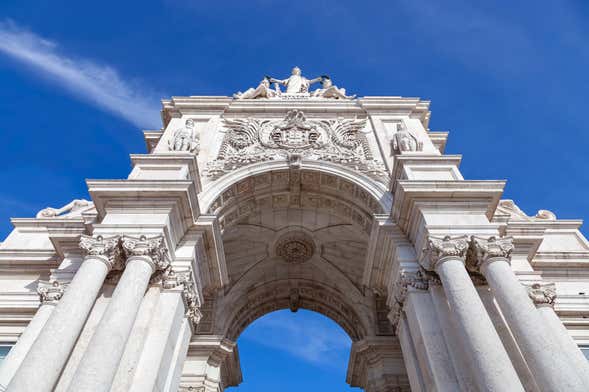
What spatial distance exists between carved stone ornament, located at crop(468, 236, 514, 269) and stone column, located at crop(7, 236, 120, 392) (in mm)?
8600

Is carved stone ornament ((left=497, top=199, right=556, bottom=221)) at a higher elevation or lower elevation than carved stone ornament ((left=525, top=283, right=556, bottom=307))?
higher

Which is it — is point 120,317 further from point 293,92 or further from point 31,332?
point 293,92

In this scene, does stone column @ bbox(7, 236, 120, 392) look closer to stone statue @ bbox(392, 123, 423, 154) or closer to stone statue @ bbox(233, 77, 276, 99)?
stone statue @ bbox(392, 123, 423, 154)

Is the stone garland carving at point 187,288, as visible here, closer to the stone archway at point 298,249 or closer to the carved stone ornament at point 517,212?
the stone archway at point 298,249

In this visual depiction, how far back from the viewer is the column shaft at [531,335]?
7.34m

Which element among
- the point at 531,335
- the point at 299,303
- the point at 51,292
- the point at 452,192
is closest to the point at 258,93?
the point at 299,303

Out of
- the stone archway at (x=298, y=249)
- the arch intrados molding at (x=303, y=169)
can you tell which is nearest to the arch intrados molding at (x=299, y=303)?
the stone archway at (x=298, y=249)

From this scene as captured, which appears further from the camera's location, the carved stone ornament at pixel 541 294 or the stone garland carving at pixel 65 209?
the stone garland carving at pixel 65 209

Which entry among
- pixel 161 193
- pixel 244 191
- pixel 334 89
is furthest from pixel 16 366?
pixel 334 89

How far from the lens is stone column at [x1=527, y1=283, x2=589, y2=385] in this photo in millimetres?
8914

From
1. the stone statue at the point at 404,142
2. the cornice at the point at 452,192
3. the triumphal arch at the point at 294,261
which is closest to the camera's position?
the triumphal arch at the point at 294,261

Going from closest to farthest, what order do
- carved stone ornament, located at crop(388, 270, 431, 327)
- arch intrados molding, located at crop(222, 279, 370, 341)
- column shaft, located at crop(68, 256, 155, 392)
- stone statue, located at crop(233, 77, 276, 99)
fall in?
column shaft, located at crop(68, 256, 155, 392)
carved stone ornament, located at crop(388, 270, 431, 327)
arch intrados molding, located at crop(222, 279, 370, 341)
stone statue, located at crop(233, 77, 276, 99)

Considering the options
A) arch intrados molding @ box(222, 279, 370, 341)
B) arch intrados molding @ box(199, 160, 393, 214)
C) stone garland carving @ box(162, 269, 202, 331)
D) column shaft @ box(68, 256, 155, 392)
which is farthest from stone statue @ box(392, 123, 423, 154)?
column shaft @ box(68, 256, 155, 392)

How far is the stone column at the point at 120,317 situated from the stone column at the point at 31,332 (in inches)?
92.8
